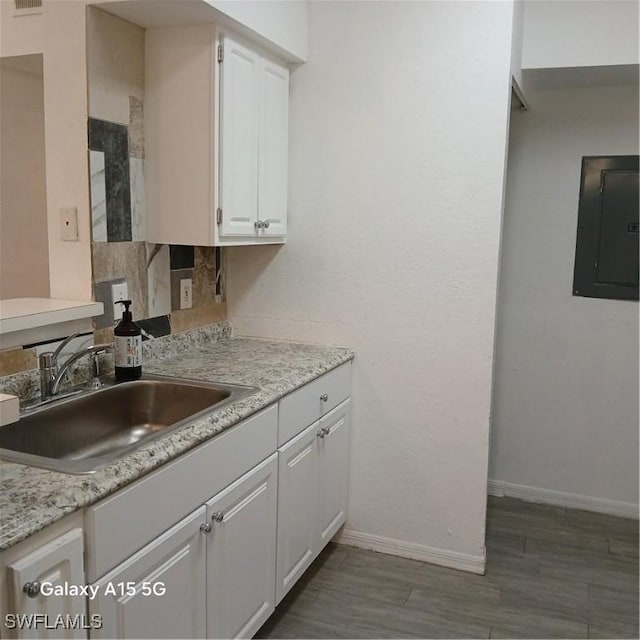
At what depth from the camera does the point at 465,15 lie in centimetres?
257

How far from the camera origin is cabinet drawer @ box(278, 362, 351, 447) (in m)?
2.23

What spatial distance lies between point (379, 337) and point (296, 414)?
2.25ft

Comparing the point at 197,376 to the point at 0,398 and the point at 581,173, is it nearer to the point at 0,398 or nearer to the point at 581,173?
the point at 0,398

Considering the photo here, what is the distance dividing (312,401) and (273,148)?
107 cm

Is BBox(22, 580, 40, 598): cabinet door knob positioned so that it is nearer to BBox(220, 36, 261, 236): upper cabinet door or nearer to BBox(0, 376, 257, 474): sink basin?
BBox(0, 376, 257, 474): sink basin

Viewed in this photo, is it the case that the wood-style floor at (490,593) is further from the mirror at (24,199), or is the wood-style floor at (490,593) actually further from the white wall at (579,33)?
the white wall at (579,33)

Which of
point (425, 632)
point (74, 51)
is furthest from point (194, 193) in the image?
Result: point (425, 632)

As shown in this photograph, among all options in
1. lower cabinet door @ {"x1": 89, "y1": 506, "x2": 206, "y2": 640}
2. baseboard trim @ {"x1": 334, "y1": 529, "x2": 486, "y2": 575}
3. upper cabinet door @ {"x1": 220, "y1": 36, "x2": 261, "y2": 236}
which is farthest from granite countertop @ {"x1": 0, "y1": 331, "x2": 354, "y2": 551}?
baseboard trim @ {"x1": 334, "y1": 529, "x2": 486, "y2": 575}

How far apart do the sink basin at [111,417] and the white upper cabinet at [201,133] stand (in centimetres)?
55

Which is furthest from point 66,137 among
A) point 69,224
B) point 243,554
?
point 243,554

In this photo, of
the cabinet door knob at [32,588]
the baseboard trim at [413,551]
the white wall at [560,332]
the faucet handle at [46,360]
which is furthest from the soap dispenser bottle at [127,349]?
the white wall at [560,332]

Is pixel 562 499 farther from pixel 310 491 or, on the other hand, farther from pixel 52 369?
pixel 52 369

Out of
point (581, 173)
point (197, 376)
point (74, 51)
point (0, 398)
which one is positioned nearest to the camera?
point (0, 398)

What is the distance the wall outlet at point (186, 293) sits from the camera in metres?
2.70
